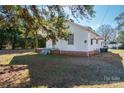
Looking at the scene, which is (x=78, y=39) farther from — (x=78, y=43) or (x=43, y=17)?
(x=43, y=17)

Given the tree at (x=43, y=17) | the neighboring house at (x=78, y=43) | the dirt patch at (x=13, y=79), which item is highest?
the tree at (x=43, y=17)

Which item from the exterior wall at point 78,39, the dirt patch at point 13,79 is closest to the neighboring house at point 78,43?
the exterior wall at point 78,39

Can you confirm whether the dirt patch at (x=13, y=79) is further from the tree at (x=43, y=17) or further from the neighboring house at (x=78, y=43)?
the neighboring house at (x=78, y=43)

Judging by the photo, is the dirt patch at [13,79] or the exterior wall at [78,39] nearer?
the dirt patch at [13,79]

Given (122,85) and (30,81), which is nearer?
(122,85)

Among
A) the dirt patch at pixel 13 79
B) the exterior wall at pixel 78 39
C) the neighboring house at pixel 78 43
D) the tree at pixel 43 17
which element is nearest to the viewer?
the dirt patch at pixel 13 79

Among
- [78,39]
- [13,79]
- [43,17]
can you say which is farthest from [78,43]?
[13,79]

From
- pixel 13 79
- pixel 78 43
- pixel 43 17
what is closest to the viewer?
pixel 13 79

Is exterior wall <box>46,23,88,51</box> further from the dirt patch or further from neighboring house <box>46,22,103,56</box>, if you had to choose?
the dirt patch
